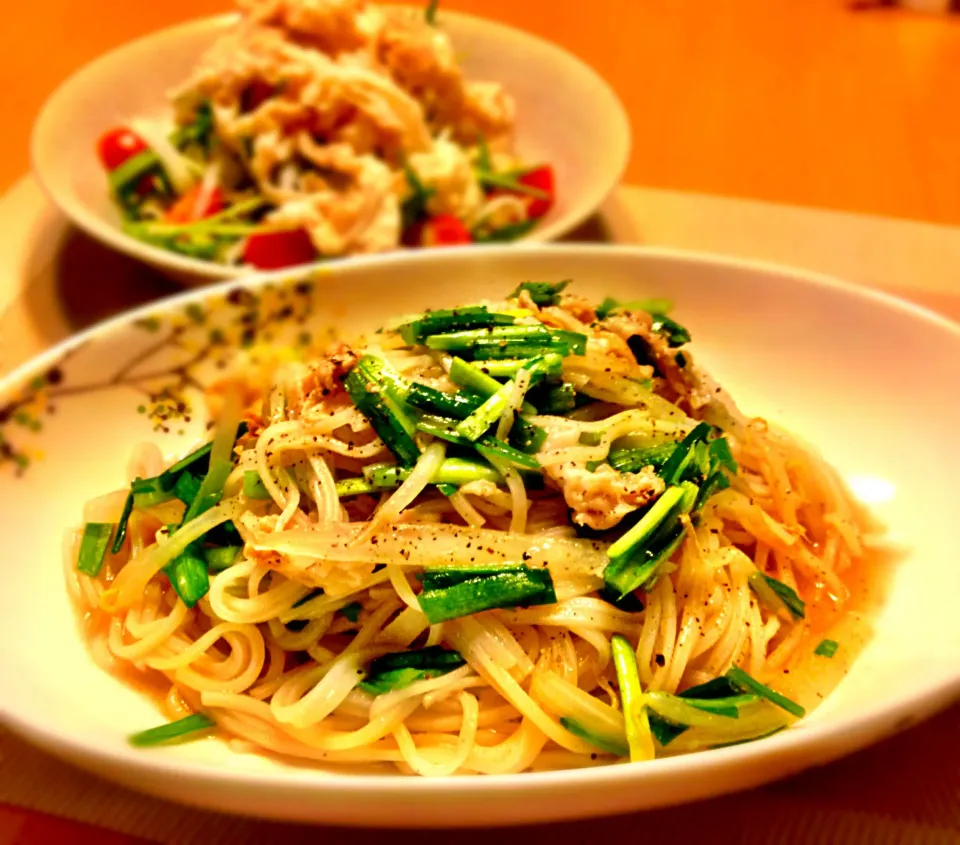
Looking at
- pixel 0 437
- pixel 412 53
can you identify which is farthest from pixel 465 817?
pixel 412 53

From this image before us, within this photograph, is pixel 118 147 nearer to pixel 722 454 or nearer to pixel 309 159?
pixel 309 159

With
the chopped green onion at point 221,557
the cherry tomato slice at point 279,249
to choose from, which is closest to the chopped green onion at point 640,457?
the chopped green onion at point 221,557

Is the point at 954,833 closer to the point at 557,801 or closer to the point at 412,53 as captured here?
the point at 557,801

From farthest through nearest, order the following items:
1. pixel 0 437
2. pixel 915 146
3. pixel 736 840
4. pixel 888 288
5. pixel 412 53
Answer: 1. pixel 915 146
2. pixel 412 53
3. pixel 888 288
4. pixel 0 437
5. pixel 736 840

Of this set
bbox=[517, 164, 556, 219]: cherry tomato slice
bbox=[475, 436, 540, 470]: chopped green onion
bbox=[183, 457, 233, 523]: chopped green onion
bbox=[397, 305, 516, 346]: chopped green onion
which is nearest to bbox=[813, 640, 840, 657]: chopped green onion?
bbox=[475, 436, 540, 470]: chopped green onion

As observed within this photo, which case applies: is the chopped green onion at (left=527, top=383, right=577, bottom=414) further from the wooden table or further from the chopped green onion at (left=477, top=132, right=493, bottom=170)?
the wooden table

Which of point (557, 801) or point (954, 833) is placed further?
point (954, 833)
